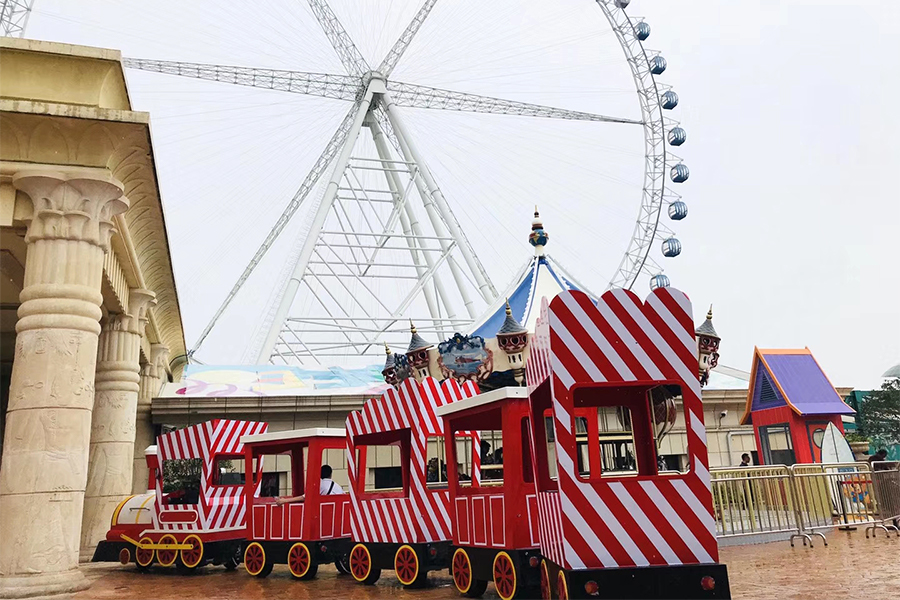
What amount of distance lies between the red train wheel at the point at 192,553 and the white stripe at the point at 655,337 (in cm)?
749

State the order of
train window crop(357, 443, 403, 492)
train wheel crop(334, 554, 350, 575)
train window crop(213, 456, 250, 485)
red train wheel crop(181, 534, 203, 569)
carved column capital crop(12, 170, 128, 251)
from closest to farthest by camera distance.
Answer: carved column capital crop(12, 170, 128, 251), train wheel crop(334, 554, 350, 575), red train wheel crop(181, 534, 203, 569), train window crop(213, 456, 250, 485), train window crop(357, 443, 403, 492)

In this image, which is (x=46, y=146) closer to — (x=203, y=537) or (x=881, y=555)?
(x=203, y=537)

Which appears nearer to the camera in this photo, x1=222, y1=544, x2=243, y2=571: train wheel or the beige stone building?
the beige stone building

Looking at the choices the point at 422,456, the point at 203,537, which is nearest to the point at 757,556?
the point at 422,456

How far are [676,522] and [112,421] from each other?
31.5ft

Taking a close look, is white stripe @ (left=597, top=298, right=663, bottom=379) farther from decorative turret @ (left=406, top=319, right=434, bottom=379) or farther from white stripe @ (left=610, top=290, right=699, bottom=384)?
decorative turret @ (left=406, top=319, right=434, bottom=379)

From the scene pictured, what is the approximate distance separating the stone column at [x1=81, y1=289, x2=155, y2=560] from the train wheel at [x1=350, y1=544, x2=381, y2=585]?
5.24 m

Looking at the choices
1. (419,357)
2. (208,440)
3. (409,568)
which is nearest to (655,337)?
(409,568)

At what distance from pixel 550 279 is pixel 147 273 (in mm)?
7507

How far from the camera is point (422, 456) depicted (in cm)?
781

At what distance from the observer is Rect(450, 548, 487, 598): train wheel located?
6.69 metres

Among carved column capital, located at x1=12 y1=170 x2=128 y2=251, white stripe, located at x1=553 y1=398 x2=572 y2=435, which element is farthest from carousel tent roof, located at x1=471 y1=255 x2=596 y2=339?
white stripe, located at x1=553 y1=398 x2=572 y2=435

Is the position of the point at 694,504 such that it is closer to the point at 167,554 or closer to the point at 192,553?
the point at 192,553

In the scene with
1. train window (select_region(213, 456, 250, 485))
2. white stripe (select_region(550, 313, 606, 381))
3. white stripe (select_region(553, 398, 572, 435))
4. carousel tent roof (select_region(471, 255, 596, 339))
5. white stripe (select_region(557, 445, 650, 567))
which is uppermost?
carousel tent roof (select_region(471, 255, 596, 339))
